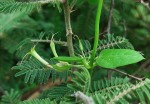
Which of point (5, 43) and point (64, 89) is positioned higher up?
point (64, 89)

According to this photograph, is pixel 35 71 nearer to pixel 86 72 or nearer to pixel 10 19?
pixel 86 72

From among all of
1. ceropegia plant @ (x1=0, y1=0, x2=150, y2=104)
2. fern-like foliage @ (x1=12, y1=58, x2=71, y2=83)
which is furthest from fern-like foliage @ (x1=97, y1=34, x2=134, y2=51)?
fern-like foliage @ (x1=12, y1=58, x2=71, y2=83)

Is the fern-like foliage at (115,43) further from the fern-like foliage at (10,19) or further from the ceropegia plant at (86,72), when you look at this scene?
the fern-like foliage at (10,19)

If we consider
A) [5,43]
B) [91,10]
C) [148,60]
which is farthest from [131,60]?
[5,43]

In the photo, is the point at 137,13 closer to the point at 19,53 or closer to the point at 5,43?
the point at 5,43

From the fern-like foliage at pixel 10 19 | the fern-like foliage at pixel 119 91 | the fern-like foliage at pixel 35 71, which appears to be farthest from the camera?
the fern-like foliage at pixel 10 19

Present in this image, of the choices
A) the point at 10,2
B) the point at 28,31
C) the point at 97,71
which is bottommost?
the point at 97,71

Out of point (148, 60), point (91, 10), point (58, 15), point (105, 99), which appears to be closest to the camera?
point (105, 99)

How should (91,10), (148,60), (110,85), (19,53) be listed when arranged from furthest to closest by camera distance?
(91,10)
(148,60)
(19,53)
(110,85)

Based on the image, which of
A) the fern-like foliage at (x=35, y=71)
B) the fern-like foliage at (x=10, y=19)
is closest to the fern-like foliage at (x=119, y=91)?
the fern-like foliage at (x=35, y=71)

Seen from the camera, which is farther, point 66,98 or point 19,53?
point 19,53
